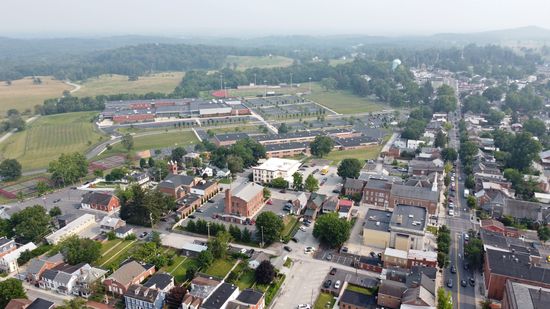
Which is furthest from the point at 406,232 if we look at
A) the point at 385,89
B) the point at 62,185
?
the point at 385,89

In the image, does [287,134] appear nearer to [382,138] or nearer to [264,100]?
[382,138]

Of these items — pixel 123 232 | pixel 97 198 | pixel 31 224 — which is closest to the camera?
pixel 31 224

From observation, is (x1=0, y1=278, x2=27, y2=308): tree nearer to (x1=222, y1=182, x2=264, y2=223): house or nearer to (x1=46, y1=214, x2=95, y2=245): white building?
(x1=46, y1=214, x2=95, y2=245): white building

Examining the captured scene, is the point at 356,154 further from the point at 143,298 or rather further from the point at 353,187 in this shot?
the point at 143,298

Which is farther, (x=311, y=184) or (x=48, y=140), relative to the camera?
(x=48, y=140)

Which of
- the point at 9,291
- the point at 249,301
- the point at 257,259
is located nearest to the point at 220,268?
the point at 257,259

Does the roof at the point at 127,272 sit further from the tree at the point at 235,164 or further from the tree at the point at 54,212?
the tree at the point at 235,164
